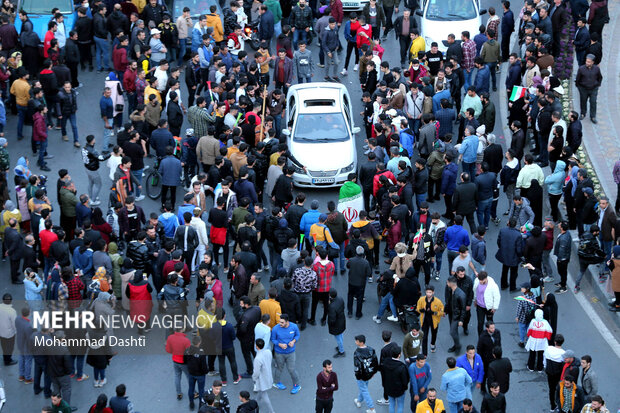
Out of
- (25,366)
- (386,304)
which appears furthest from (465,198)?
(25,366)

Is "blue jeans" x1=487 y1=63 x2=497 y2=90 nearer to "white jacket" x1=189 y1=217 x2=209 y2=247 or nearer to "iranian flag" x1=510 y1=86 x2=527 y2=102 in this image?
"iranian flag" x1=510 y1=86 x2=527 y2=102

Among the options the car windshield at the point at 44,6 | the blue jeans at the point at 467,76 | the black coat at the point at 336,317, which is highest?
the car windshield at the point at 44,6

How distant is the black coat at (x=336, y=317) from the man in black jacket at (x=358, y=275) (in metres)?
1.17

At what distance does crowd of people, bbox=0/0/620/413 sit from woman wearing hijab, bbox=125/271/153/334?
0.04 meters

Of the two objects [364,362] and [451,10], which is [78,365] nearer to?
[364,362]

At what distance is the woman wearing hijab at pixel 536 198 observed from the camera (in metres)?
22.4

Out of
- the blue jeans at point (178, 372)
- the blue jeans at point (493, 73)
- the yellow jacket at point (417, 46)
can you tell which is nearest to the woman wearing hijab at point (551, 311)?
the blue jeans at point (178, 372)

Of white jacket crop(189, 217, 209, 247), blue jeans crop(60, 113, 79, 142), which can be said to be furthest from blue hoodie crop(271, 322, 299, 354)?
blue jeans crop(60, 113, 79, 142)

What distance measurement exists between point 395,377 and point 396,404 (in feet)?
2.04

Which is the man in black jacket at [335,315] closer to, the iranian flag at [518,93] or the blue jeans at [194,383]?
the blue jeans at [194,383]

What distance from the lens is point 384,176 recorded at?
22609 millimetres

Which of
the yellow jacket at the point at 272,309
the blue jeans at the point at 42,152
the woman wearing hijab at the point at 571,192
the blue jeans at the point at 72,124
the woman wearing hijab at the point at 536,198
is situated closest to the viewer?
the yellow jacket at the point at 272,309

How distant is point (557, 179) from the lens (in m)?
22.6

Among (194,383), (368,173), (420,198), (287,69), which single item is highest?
(287,69)
